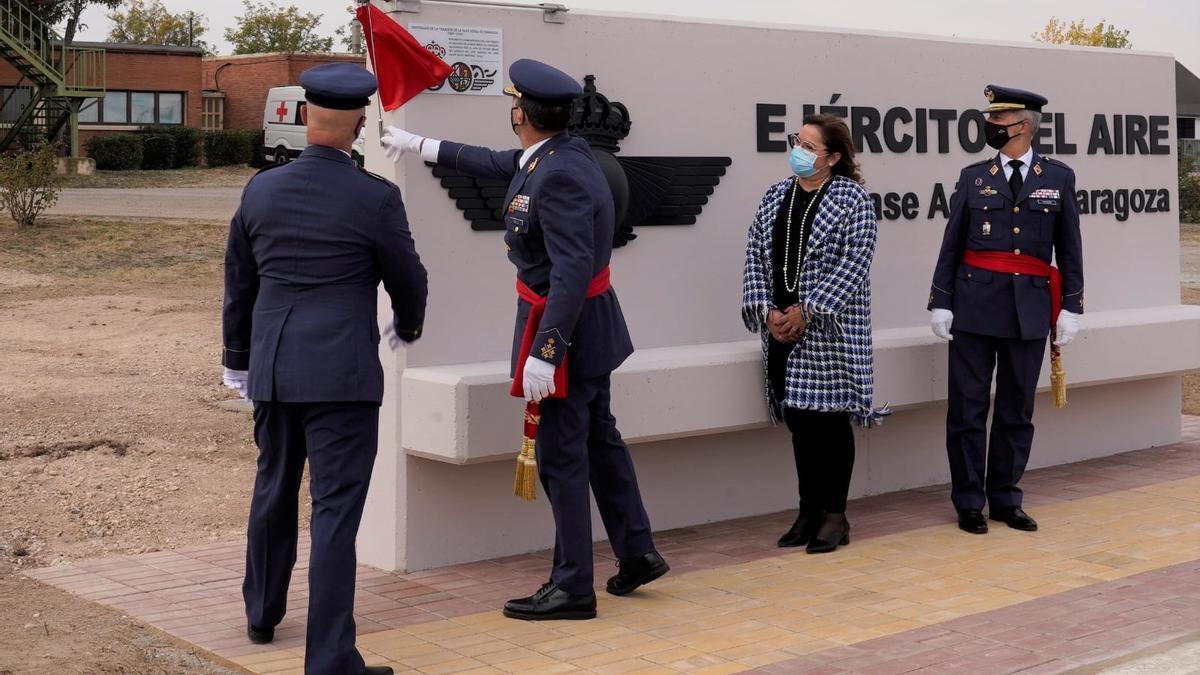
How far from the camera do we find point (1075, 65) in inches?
343

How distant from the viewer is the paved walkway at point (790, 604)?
5.13 meters

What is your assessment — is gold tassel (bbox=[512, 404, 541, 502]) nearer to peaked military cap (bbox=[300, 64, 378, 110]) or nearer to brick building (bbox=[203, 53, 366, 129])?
peaked military cap (bbox=[300, 64, 378, 110])

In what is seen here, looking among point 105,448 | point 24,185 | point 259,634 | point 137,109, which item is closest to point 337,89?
point 259,634

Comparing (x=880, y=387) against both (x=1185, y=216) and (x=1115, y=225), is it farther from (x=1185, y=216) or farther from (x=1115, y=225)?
(x=1185, y=216)

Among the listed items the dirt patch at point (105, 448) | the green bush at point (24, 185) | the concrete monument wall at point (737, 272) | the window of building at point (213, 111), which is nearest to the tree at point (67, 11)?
the window of building at point (213, 111)

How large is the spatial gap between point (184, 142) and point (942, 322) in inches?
1401

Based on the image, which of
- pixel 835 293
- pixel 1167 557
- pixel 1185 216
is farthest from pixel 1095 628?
pixel 1185 216

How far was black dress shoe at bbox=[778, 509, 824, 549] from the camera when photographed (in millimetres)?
6770

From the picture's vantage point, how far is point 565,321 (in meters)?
5.31

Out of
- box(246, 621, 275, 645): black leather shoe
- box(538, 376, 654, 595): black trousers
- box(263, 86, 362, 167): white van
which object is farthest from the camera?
box(263, 86, 362, 167): white van

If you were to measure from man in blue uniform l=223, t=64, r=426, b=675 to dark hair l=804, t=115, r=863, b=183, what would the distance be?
7.60 feet

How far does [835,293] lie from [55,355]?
7.74 metres

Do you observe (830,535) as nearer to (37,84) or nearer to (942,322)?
(942,322)

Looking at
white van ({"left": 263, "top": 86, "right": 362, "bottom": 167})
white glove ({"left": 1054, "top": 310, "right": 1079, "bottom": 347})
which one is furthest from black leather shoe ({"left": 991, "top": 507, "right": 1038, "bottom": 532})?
white van ({"left": 263, "top": 86, "right": 362, "bottom": 167})
